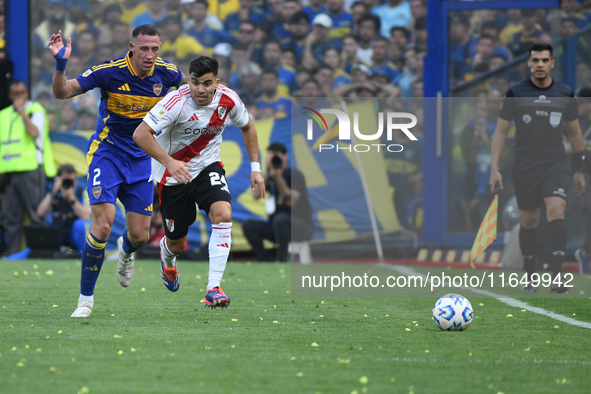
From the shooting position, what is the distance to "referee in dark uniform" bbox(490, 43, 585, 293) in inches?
350

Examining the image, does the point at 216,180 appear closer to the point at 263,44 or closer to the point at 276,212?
the point at 276,212

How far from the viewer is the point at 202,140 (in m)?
6.62

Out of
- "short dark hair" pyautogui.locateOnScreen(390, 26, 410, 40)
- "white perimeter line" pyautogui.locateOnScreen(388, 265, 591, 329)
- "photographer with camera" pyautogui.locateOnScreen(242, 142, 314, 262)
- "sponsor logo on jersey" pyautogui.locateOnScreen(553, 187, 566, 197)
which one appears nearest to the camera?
"white perimeter line" pyautogui.locateOnScreen(388, 265, 591, 329)

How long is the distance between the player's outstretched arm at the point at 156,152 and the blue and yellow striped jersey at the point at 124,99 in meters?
0.47

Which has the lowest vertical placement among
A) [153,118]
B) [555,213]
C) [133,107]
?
[555,213]

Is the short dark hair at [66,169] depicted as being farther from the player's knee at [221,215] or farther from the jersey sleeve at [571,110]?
the jersey sleeve at [571,110]

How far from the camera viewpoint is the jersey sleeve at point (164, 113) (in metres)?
6.19

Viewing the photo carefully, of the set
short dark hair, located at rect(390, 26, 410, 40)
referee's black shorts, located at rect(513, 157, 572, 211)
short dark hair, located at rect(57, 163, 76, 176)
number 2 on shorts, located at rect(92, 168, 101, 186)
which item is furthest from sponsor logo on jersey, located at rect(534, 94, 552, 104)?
short dark hair, located at rect(57, 163, 76, 176)

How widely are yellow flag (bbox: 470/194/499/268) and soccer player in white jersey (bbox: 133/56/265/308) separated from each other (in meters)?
4.38

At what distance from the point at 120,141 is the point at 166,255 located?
123 centimetres

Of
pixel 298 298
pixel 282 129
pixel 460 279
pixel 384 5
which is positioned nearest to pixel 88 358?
pixel 298 298

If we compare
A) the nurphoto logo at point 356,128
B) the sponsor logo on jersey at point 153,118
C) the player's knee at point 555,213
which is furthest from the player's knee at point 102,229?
the player's knee at point 555,213

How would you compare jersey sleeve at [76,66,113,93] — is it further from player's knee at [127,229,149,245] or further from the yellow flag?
the yellow flag

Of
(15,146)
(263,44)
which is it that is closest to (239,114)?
(15,146)
